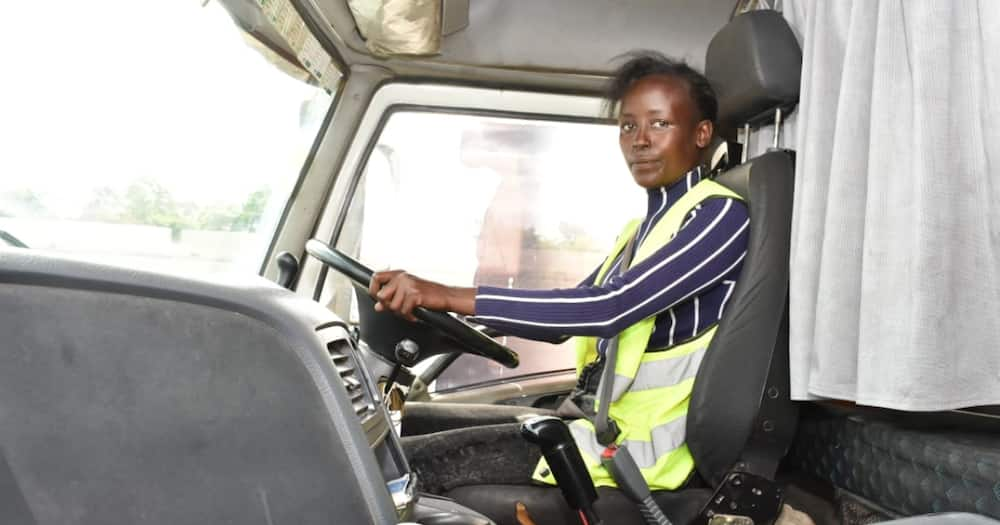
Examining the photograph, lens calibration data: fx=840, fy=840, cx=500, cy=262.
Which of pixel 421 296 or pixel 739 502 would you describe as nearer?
pixel 739 502

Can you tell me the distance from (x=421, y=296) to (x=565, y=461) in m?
0.41

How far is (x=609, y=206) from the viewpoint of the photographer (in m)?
3.15

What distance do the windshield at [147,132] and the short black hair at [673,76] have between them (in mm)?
→ 990

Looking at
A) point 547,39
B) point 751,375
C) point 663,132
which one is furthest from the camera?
point 547,39

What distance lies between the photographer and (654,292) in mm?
1444

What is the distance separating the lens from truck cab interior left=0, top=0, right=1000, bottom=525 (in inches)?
25.1

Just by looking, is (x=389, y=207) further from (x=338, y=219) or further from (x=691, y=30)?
(x=691, y=30)

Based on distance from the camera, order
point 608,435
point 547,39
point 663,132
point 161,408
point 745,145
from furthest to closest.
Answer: point 547,39 → point 745,145 → point 663,132 → point 608,435 → point 161,408

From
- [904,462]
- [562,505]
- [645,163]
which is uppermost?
[645,163]

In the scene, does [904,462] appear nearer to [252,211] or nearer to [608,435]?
[608,435]

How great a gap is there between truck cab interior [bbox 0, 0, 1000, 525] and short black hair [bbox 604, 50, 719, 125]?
0.06 metres

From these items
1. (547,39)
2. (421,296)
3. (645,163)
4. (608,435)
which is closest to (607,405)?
(608,435)

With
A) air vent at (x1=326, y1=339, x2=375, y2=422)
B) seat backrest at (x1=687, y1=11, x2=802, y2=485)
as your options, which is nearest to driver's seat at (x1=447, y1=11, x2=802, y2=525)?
seat backrest at (x1=687, y1=11, x2=802, y2=485)

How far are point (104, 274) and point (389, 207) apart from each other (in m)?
2.35
